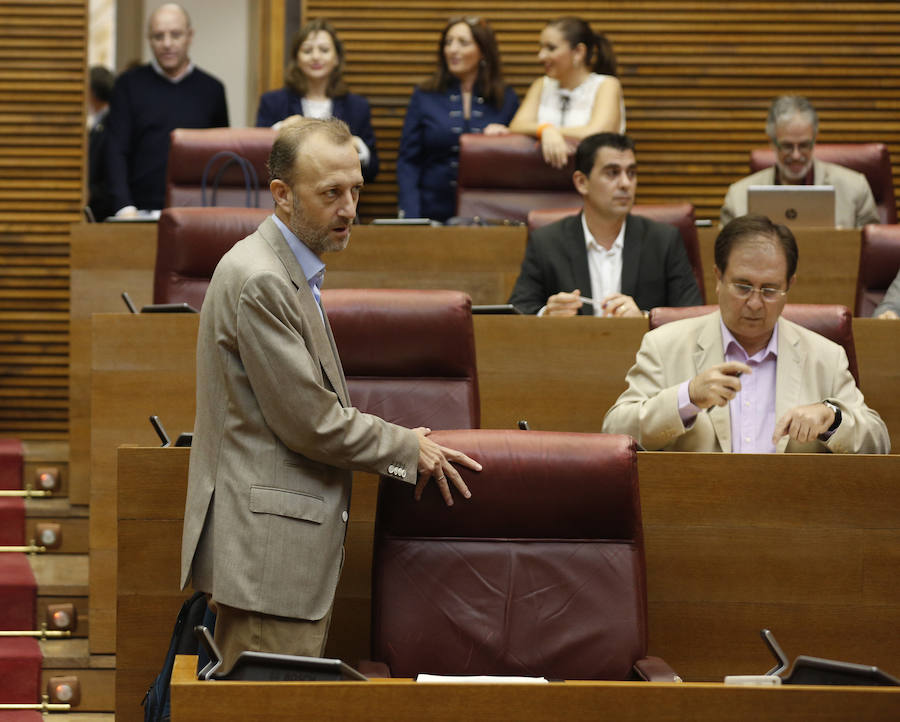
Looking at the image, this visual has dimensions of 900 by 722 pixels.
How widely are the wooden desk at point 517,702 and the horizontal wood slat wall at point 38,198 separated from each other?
10.1ft

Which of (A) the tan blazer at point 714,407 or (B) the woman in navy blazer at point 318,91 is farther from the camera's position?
(B) the woman in navy blazer at point 318,91

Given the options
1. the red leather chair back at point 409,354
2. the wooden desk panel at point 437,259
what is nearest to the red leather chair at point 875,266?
the wooden desk panel at point 437,259

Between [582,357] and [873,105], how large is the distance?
2.43 m

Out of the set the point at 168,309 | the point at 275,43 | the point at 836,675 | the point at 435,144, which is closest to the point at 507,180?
the point at 435,144

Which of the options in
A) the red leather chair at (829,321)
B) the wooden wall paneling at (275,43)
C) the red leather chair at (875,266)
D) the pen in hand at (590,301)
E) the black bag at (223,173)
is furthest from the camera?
the wooden wall paneling at (275,43)

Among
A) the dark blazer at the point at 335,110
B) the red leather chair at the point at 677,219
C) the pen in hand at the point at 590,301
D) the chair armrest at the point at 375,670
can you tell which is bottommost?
the chair armrest at the point at 375,670

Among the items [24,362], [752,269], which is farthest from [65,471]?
[752,269]

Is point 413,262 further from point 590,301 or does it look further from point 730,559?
point 730,559

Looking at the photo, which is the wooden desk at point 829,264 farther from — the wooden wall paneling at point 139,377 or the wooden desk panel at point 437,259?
the wooden wall paneling at point 139,377

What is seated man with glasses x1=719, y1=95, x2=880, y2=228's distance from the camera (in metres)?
3.62

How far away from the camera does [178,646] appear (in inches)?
70.8

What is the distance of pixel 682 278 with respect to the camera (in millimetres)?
2973

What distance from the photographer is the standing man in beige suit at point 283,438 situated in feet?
5.21

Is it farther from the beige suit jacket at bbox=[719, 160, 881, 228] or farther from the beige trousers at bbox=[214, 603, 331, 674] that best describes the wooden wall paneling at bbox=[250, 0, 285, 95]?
the beige trousers at bbox=[214, 603, 331, 674]
